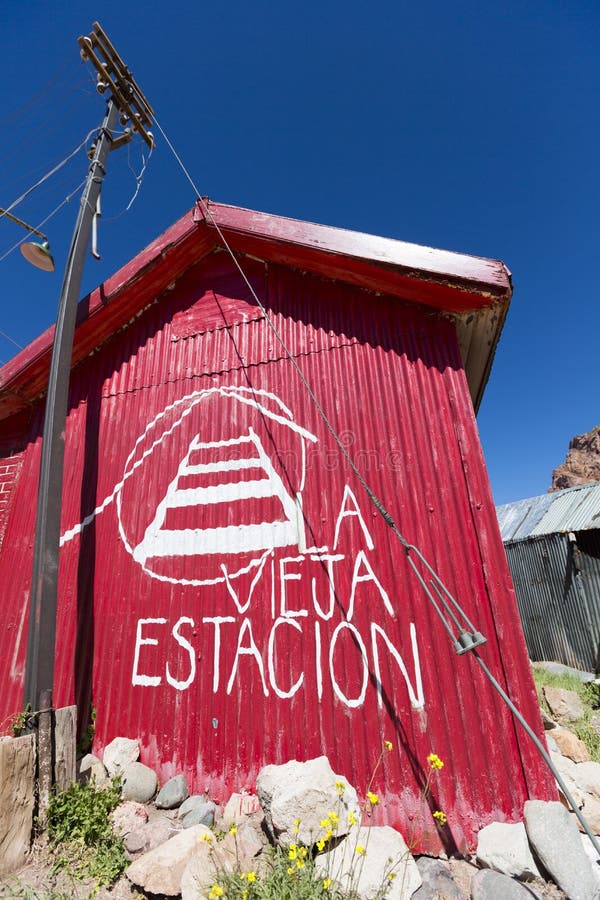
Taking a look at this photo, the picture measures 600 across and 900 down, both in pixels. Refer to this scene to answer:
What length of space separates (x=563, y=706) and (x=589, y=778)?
3.47m

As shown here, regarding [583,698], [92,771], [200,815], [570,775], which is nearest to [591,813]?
[570,775]

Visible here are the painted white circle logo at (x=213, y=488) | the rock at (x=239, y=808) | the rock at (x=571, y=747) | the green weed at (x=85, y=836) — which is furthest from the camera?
the painted white circle logo at (x=213, y=488)

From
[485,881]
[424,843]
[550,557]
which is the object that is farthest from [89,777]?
[550,557]

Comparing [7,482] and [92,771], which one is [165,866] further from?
[7,482]

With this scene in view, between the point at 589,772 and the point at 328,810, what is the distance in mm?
2333

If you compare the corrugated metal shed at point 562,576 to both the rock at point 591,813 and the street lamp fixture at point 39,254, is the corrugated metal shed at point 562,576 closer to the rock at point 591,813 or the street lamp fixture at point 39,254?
the rock at point 591,813

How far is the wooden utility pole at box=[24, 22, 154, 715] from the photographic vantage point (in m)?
3.50

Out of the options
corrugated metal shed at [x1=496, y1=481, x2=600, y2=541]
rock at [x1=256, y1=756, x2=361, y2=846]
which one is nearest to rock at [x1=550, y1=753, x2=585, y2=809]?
rock at [x1=256, y1=756, x2=361, y2=846]

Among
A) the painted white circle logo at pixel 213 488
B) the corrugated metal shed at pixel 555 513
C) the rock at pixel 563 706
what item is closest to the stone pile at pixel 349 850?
the painted white circle logo at pixel 213 488

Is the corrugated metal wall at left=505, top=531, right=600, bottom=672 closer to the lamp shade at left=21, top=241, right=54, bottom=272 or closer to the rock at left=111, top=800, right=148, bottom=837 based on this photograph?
the rock at left=111, top=800, right=148, bottom=837

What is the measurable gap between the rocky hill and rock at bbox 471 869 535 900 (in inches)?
2347

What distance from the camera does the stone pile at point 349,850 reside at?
2369 millimetres

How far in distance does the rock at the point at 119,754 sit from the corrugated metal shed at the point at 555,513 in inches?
414

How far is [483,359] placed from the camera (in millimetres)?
4977
